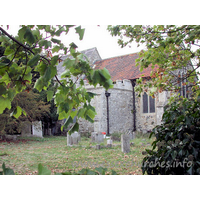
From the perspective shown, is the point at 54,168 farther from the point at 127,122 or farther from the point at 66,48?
the point at 127,122

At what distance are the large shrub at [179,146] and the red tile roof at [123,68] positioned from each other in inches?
435

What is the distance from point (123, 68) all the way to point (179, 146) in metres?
13.3

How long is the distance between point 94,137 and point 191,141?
7.57 metres

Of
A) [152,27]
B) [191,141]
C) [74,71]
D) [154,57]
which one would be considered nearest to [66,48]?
[74,71]

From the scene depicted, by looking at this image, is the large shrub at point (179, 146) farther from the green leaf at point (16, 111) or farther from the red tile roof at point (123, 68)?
the red tile roof at point (123, 68)

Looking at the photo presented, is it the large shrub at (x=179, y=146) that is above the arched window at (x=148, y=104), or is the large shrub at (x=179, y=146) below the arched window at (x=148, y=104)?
below

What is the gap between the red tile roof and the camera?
45.0ft

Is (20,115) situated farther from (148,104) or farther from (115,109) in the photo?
(148,104)

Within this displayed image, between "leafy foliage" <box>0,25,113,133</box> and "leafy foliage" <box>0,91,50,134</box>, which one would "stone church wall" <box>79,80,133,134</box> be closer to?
"leafy foliage" <box>0,91,50,134</box>

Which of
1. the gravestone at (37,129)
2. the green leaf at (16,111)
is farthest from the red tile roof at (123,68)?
the green leaf at (16,111)

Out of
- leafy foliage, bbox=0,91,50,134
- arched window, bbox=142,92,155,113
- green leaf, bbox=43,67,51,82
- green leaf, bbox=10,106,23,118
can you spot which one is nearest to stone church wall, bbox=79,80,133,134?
arched window, bbox=142,92,155,113

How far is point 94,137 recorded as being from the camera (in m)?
9.27

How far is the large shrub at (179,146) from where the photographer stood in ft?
6.01

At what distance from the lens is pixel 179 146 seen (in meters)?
1.93
